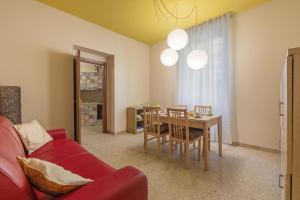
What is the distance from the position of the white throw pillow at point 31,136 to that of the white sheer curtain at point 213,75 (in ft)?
10.2

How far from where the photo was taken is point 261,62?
2.99 metres

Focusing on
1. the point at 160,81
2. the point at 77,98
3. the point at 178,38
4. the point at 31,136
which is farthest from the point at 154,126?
the point at 160,81

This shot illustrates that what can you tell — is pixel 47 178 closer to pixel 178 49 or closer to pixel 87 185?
pixel 87 185

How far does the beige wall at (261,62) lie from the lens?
277 centimetres

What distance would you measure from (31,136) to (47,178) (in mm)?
1337

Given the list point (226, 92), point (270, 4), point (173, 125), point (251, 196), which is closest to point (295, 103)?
point (251, 196)

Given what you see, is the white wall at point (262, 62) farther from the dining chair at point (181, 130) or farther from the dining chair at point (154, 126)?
the dining chair at point (154, 126)

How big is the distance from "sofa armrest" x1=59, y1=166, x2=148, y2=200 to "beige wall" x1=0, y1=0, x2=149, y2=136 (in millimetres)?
2687

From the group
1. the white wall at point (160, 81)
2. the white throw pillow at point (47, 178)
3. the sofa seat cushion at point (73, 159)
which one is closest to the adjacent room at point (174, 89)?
the sofa seat cushion at point (73, 159)

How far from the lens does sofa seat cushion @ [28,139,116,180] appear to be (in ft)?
4.27

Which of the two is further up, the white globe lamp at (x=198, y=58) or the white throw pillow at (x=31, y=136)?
the white globe lamp at (x=198, y=58)

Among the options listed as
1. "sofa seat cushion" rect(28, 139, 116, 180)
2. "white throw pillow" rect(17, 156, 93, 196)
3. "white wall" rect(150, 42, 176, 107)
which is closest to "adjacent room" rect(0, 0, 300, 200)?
"sofa seat cushion" rect(28, 139, 116, 180)

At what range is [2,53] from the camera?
2516 millimetres

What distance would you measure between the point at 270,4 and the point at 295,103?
3124mm
